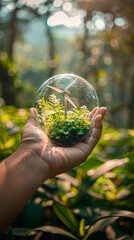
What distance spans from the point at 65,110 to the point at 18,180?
1.01 feet

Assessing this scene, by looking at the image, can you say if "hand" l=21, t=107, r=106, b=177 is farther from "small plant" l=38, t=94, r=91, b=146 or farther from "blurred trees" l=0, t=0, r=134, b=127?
"blurred trees" l=0, t=0, r=134, b=127

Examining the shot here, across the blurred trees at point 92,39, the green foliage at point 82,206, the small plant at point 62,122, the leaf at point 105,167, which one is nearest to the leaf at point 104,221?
the green foliage at point 82,206

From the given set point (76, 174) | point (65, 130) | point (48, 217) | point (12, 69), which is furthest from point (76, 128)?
point (12, 69)

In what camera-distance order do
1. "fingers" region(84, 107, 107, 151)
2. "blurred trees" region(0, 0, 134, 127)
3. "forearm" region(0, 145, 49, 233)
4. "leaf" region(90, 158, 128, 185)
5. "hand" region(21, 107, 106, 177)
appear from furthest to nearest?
"blurred trees" region(0, 0, 134, 127), "leaf" region(90, 158, 128, 185), "fingers" region(84, 107, 107, 151), "hand" region(21, 107, 106, 177), "forearm" region(0, 145, 49, 233)

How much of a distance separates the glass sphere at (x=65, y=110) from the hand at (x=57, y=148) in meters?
0.03

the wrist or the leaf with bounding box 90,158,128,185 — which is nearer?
the wrist

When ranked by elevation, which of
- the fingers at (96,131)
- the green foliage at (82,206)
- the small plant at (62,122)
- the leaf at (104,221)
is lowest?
the green foliage at (82,206)

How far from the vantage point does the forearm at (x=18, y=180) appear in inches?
18.2

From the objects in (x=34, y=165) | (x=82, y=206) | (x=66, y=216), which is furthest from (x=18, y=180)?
(x=82, y=206)

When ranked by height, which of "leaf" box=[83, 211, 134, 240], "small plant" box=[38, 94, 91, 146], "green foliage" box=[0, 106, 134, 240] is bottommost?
"green foliage" box=[0, 106, 134, 240]

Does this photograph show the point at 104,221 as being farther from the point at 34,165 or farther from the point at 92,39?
the point at 92,39

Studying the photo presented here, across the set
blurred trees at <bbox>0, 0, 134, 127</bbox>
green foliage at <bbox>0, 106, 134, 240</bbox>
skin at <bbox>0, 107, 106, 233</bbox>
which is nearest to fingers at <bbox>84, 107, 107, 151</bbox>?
skin at <bbox>0, 107, 106, 233</bbox>

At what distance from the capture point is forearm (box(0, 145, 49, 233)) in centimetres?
46

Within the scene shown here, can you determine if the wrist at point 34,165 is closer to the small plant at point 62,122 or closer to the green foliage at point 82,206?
the small plant at point 62,122
